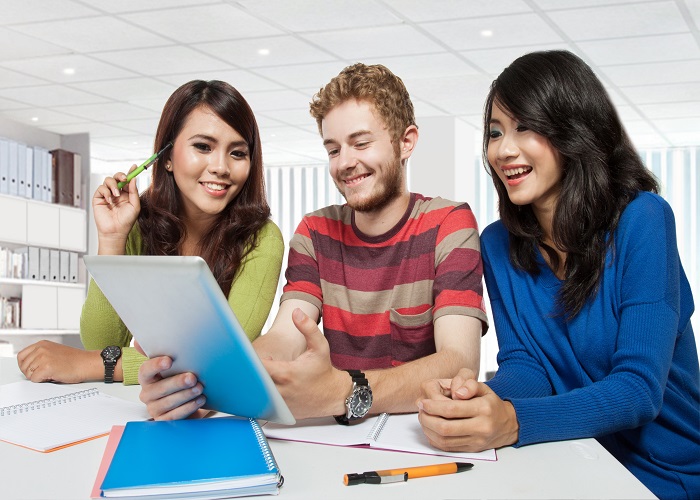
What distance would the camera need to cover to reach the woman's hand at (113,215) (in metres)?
1.92

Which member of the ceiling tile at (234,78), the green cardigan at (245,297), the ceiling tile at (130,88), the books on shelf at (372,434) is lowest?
the books on shelf at (372,434)

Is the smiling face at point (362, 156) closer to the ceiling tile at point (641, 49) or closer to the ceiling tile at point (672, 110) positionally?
the ceiling tile at point (641, 49)

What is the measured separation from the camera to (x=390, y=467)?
37.2 inches

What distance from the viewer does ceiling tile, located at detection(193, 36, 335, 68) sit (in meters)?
4.98

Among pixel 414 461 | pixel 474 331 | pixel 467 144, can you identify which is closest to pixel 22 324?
pixel 467 144

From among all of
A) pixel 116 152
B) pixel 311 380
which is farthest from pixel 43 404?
pixel 116 152

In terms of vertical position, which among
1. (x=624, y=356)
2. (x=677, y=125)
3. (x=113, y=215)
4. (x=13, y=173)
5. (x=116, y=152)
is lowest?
(x=624, y=356)

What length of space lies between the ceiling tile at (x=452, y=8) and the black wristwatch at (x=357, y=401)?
3.48 m

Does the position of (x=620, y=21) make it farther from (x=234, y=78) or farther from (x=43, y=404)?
(x=43, y=404)

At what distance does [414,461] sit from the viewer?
97 centimetres

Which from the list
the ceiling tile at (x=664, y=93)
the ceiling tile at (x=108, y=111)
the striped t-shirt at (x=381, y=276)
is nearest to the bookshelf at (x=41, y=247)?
the ceiling tile at (x=108, y=111)

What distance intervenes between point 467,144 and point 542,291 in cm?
551

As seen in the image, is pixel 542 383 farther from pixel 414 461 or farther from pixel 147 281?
pixel 147 281

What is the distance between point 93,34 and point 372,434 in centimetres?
444
